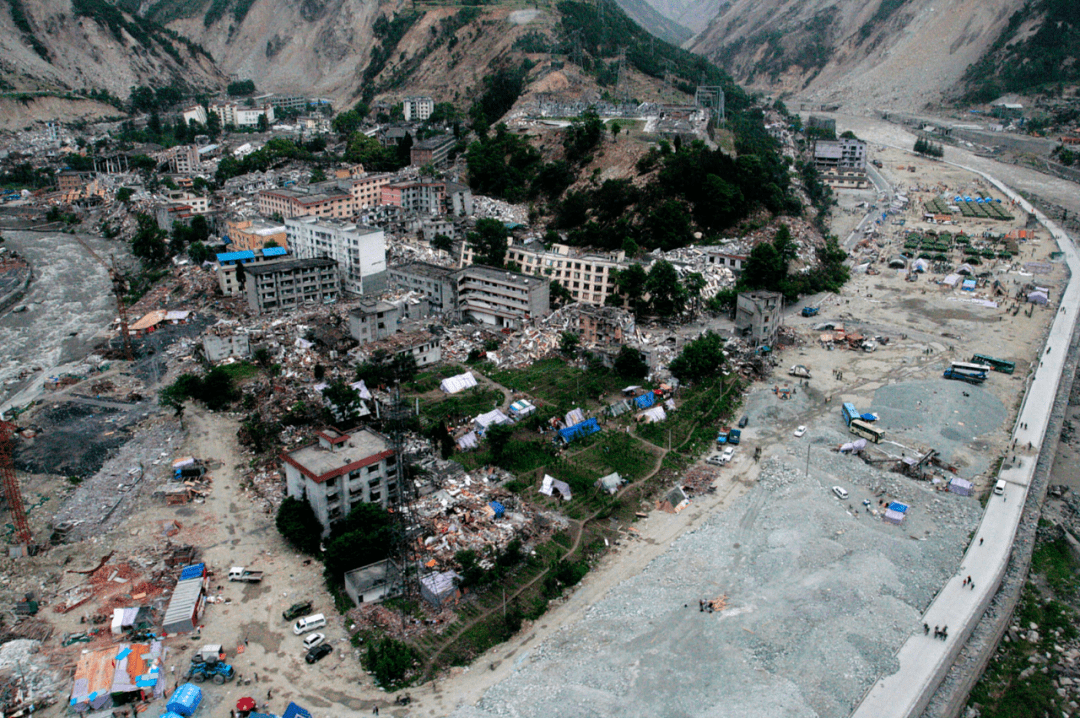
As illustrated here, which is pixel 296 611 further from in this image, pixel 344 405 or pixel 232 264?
pixel 232 264

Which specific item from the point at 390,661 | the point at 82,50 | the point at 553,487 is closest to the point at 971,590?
the point at 553,487

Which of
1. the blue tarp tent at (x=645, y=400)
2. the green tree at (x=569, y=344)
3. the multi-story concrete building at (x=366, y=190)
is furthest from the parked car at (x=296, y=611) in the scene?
the multi-story concrete building at (x=366, y=190)

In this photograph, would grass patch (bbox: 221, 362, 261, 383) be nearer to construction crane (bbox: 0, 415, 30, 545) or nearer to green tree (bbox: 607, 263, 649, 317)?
construction crane (bbox: 0, 415, 30, 545)

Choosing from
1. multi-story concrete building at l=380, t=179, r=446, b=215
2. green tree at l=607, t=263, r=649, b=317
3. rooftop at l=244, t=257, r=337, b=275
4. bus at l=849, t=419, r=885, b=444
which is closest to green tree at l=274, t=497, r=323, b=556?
rooftop at l=244, t=257, r=337, b=275

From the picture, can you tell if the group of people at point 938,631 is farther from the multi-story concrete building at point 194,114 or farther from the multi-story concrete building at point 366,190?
the multi-story concrete building at point 194,114

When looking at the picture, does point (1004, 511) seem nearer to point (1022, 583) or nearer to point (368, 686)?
point (1022, 583)

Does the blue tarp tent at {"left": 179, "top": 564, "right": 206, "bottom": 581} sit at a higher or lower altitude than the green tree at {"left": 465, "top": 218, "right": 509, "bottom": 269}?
lower
